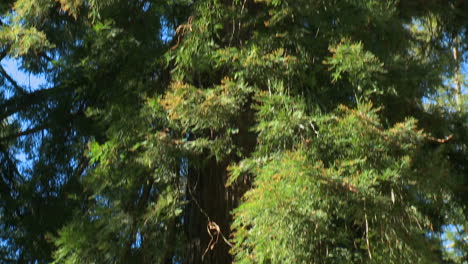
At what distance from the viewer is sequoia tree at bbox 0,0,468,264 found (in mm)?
2357

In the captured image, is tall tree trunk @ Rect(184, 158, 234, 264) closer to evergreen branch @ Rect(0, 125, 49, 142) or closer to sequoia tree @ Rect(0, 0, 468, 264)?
sequoia tree @ Rect(0, 0, 468, 264)

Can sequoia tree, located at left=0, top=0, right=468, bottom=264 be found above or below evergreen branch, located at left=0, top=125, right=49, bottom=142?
below

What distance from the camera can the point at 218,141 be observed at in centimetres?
290

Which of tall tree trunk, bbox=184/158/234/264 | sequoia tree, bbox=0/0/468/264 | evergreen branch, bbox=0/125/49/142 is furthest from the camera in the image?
evergreen branch, bbox=0/125/49/142

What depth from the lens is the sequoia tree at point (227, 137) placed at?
7.73 feet

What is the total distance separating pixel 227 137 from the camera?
2.90 metres

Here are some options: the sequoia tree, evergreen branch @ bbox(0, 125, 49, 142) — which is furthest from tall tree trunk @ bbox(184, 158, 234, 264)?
evergreen branch @ bbox(0, 125, 49, 142)

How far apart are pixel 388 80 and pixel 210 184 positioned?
1086 mm

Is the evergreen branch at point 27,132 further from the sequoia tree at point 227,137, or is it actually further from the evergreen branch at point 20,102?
the evergreen branch at point 20,102

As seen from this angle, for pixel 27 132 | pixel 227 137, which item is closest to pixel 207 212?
pixel 227 137

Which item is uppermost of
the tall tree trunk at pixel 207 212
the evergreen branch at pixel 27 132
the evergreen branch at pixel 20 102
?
the evergreen branch at pixel 20 102

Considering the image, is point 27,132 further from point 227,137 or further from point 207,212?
point 227,137

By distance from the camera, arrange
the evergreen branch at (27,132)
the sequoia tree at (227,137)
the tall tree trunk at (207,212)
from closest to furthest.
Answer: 1. the sequoia tree at (227,137)
2. the tall tree trunk at (207,212)
3. the evergreen branch at (27,132)

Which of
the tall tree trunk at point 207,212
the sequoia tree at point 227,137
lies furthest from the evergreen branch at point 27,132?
the tall tree trunk at point 207,212
